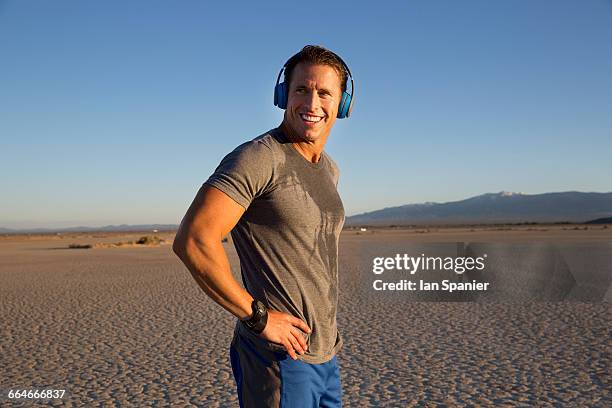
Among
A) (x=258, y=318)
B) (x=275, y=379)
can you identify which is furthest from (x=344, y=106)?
(x=275, y=379)

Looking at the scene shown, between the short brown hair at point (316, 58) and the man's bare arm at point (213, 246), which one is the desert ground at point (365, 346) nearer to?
the man's bare arm at point (213, 246)

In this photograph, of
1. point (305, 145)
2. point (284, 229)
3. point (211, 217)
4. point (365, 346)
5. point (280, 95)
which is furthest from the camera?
point (365, 346)

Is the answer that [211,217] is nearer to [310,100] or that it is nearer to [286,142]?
[286,142]

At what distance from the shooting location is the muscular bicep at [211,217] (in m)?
1.51

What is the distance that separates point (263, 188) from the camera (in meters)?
1.59

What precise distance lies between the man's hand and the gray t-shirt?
36 millimetres

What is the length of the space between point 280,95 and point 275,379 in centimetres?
96

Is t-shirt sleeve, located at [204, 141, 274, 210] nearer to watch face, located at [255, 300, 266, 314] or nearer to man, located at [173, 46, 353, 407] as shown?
man, located at [173, 46, 353, 407]

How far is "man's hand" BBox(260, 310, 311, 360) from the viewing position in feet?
5.20

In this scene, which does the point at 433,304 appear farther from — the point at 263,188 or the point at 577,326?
the point at 263,188

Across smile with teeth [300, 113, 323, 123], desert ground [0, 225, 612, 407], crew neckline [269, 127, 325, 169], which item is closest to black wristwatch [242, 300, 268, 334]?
crew neckline [269, 127, 325, 169]

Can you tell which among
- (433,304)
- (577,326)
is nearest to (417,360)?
(577,326)

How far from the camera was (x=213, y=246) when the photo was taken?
1521mm

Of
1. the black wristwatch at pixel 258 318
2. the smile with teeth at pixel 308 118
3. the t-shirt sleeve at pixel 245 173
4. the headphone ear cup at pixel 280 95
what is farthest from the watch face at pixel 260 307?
the headphone ear cup at pixel 280 95
